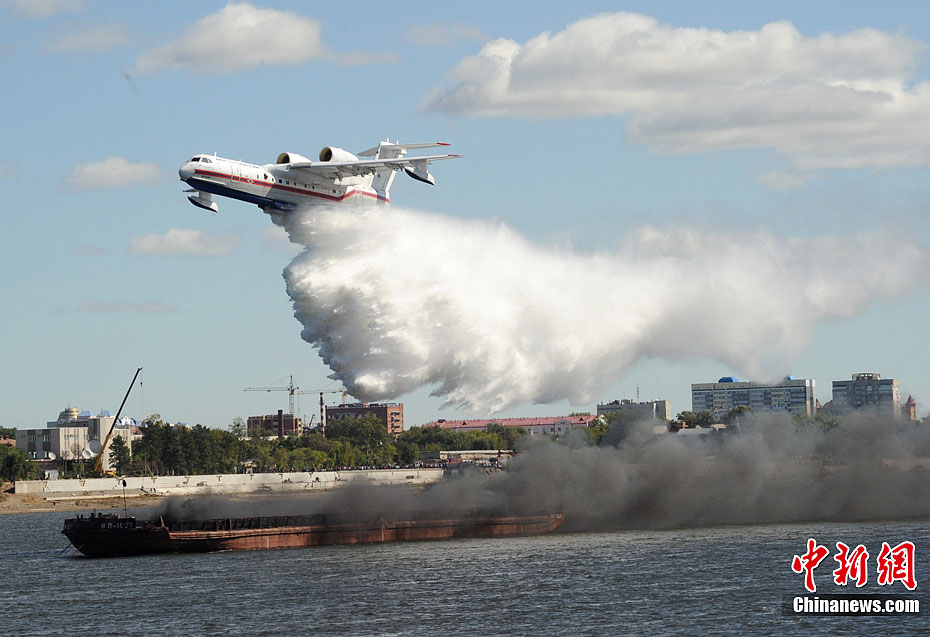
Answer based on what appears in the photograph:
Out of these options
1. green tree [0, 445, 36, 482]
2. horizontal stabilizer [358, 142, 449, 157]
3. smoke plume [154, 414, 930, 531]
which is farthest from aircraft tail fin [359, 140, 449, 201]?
green tree [0, 445, 36, 482]

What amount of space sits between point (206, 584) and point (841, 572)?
98.0ft

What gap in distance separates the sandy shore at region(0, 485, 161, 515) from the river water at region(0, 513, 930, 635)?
186ft

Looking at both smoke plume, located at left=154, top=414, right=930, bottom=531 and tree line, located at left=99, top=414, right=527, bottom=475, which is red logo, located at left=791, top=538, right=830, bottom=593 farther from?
tree line, located at left=99, top=414, right=527, bottom=475

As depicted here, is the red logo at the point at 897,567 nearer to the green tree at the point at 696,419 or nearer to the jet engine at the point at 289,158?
the jet engine at the point at 289,158

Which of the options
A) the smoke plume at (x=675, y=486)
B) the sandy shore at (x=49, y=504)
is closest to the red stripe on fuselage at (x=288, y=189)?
the smoke plume at (x=675, y=486)

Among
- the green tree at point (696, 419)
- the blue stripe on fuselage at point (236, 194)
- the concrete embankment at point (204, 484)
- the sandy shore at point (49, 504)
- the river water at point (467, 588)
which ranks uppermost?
the blue stripe on fuselage at point (236, 194)

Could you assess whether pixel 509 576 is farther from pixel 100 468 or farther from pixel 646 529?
pixel 100 468

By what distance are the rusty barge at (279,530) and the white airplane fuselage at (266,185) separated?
20859mm

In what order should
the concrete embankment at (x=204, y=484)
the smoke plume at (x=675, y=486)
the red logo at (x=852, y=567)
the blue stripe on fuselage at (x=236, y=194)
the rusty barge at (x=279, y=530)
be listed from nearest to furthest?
the red logo at (x=852, y=567)
the blue stripe on fuselage at (x=236, y=194)
the rusty barge at (x=279, y=530)
the smoke plume at (x=675, y=486)
the concrete embankment at (x=204, y=484)

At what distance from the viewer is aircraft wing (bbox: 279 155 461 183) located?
65.1m

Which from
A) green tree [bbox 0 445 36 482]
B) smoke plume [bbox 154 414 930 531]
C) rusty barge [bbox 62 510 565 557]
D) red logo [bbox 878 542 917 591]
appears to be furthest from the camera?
green tree [bbox 0 445 36 482]

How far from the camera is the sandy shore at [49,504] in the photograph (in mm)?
133375

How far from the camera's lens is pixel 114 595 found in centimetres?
5747

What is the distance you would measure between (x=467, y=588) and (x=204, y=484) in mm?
95418
